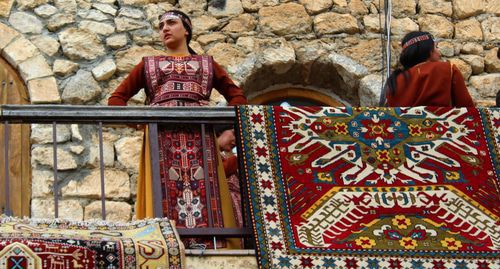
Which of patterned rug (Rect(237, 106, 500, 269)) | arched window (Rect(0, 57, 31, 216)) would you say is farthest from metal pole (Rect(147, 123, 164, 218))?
arched window (Rect(0, 57, 31, 216))

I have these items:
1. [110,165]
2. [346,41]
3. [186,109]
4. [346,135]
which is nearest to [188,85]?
[186,109]

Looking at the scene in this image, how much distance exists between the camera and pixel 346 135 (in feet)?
27.5

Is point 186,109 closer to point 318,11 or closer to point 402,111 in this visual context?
point 402,111

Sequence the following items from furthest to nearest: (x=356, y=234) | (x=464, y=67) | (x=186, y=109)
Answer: (x=464, y=67) → (x=186, y=109) → (x=356, y=234)

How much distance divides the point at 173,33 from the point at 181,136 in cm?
93

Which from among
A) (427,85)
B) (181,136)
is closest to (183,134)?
(181,136)

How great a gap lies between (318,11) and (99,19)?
60.2 inches

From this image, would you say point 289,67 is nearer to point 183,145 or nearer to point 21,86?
point 21,86

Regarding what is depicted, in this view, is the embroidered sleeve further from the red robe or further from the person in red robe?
the red robe

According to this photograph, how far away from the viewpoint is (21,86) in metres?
10.5

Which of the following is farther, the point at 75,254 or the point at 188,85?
the point at 188,85

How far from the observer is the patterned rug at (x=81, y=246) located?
729 centimetres

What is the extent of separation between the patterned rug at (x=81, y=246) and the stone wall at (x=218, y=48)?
7.89 ft

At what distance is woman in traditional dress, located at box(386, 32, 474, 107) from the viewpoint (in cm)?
879
